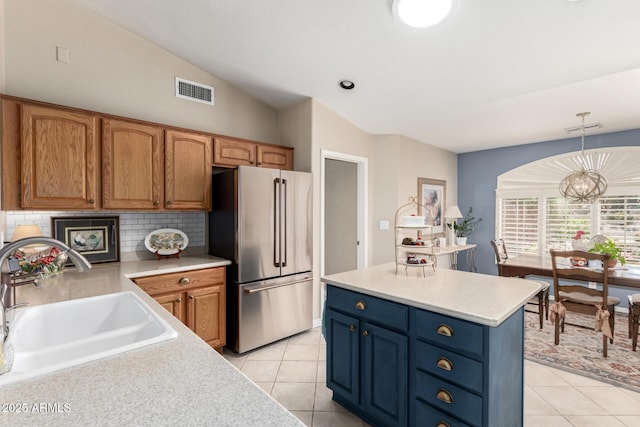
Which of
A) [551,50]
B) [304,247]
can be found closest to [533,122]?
[551,50]

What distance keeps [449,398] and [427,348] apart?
0.24m

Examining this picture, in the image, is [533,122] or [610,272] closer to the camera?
[610,272]

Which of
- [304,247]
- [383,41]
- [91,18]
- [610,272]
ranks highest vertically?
[91,18]

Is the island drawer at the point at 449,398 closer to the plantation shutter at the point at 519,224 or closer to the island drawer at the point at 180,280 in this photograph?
the island drawer at the point at 180,280

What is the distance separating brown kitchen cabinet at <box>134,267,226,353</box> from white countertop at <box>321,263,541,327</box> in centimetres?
124

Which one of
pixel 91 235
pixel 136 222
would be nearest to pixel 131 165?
pixel 136 222

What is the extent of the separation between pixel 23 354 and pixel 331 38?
275 cm

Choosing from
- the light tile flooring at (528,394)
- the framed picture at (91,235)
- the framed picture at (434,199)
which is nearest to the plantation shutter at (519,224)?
the framed picture at (434,199)

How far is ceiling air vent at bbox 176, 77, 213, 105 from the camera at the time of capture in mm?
Result: 3243

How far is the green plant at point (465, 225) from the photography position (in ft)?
18.4

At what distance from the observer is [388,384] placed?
1765 mm

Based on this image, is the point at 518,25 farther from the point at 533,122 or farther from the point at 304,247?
the point at 304,247

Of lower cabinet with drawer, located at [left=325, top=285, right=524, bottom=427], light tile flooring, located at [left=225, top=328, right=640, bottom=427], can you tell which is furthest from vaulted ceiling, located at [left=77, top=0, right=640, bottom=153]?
light tile flooring, located at [left=225, top=328, right=640, bottom=427]

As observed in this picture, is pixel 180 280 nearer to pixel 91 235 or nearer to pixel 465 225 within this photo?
pixel 91 235
